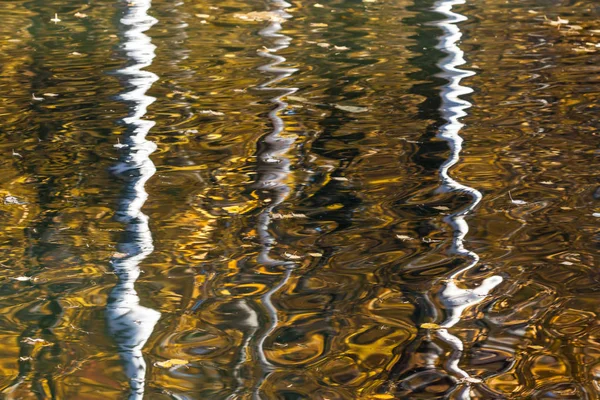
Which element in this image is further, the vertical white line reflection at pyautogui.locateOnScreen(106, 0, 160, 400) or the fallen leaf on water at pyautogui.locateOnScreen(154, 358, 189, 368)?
the vertical white line reflection at pyautogui.locateOnScreen(106, 0, 160, 400)

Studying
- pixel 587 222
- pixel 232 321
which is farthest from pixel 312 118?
pixel 232 321

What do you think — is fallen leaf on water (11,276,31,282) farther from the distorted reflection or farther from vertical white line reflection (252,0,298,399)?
the distorted reflection

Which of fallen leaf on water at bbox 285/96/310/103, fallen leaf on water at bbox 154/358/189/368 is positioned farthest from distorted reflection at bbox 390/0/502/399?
fallen leaf on water at bbox 285/96/310/103

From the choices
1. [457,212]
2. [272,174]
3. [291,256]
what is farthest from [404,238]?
[272,174]

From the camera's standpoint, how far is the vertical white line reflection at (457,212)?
13.0 feet

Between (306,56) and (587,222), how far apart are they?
5.44 metres

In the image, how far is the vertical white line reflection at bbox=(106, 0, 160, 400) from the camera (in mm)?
3902

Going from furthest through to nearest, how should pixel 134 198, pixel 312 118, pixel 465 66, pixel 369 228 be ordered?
1. pixel 465 66
2. pixel 312 118
3. pixel 134 198
4. pixel 369 228

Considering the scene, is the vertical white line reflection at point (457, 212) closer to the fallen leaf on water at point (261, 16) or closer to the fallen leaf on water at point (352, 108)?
the fallen leaf on water at point (352, 108)

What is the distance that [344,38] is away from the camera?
11297 millimetres

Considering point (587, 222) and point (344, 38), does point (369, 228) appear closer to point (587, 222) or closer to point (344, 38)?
point (587, 222)

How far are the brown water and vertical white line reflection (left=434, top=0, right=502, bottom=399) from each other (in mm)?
15

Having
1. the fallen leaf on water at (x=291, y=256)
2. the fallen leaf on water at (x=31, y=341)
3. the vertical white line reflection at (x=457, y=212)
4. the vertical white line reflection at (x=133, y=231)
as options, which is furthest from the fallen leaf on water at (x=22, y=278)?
the vertical white line reflection at (x=457, y=212)

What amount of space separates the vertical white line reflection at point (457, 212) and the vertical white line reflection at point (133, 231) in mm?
1293
